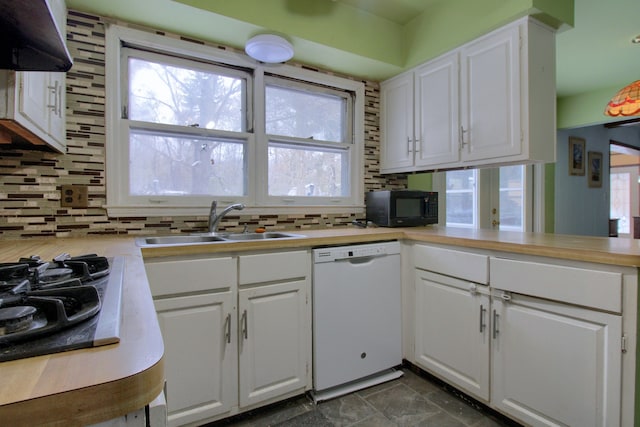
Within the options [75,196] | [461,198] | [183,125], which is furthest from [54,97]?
[461,198]

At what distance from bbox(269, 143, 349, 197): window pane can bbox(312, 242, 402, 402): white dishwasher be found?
0.78 meters

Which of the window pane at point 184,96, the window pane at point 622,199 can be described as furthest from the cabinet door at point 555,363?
the window pane at point 622,199

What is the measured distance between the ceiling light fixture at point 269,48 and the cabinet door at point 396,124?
0.97 metres

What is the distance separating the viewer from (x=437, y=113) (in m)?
2.32

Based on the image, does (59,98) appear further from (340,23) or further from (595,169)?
(595,169)

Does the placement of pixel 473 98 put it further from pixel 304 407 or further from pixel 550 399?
pixel 304 407

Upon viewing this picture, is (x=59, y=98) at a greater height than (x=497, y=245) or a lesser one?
greater

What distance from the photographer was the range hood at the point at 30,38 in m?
0.75

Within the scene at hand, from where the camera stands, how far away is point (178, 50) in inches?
79.4

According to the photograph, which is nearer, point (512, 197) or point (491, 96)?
point (491, 96)

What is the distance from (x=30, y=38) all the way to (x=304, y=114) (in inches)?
71.2

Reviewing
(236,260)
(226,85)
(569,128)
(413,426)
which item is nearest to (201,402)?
(236,260)

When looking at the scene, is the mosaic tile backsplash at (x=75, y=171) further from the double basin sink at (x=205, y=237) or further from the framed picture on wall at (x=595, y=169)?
the framed picture on wall at (x=595, y=169)

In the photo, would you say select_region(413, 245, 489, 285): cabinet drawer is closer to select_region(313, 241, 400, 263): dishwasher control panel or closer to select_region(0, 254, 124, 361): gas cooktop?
select_region(313, 241, 400, 263): dishwasher control panel
